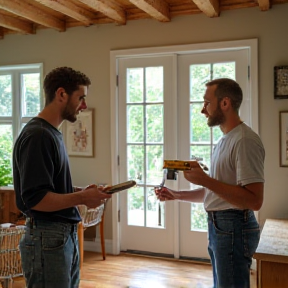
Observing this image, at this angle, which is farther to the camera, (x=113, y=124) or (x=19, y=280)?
(x=113, y=124)

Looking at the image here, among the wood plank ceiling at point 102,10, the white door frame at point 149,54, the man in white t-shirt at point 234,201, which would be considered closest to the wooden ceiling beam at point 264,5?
the wood plank ceiling at point 102,10

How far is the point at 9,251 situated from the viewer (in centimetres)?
288

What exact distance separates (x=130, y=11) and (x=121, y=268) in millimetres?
2610

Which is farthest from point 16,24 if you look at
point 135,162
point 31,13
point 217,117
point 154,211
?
point 217,117

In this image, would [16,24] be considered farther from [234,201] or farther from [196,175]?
[234,201]

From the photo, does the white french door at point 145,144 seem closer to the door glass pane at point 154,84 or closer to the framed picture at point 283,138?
the door glass pane at point 154,84

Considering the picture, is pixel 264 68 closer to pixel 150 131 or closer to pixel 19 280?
pixel 150 131

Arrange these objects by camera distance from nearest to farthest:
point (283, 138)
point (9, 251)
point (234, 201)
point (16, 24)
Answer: point (234, 201), point (9, 251), point (283, 138), point (16, 24)

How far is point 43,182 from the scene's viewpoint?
1.60 m

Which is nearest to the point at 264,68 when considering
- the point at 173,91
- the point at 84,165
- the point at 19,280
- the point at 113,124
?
the point at 173,91

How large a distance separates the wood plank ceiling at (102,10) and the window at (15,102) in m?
0.54

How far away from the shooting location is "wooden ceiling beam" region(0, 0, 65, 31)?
359 centimetres

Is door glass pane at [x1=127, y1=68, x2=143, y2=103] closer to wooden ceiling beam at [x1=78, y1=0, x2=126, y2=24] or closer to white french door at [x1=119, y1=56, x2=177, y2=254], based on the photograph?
white french door at [x1=119, y1=56, x2=177, y2=254]

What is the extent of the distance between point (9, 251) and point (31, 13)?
2300 mm
